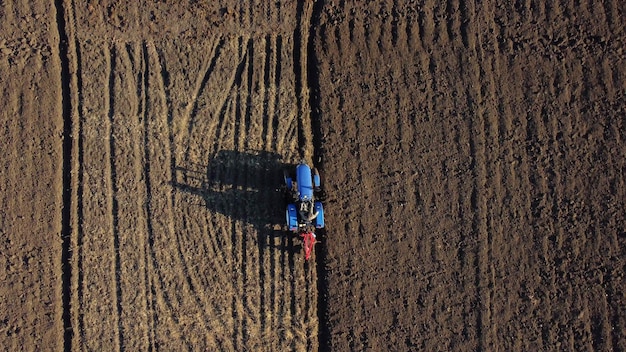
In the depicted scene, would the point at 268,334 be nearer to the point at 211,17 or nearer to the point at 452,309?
the point at 452,309

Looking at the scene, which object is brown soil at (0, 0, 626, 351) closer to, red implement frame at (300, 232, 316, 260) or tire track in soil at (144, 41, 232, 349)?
tire track in soil at (144, 41, 232, 349)

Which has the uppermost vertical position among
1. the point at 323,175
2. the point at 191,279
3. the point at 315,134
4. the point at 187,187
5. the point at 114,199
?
the point at 315,134

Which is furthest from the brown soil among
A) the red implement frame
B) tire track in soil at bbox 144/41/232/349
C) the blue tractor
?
the blue tractor

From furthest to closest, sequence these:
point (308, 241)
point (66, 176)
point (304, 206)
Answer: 1. point (66, 176)
2. point (308, 241)
3. point (304, 206)

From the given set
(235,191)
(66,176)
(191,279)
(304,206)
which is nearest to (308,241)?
(304,206)

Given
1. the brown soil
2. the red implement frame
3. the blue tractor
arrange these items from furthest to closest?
the brown soil, the red implement frame, the blue tractor

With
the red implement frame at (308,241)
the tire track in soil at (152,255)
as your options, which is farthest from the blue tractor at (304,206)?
the tire track in soil at (152,255)

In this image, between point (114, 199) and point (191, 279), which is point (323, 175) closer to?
point (191, 279)
